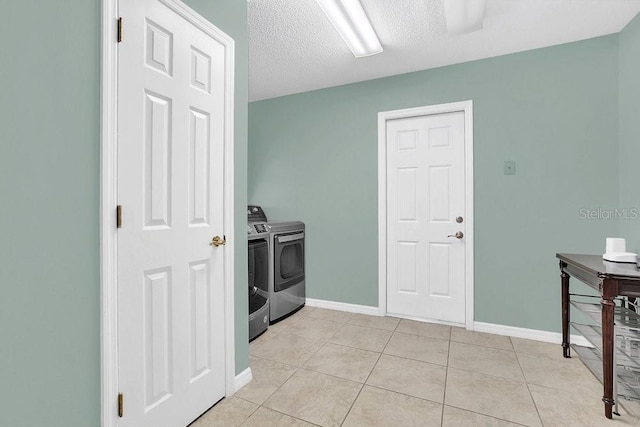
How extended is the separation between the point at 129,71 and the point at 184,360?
4.59 feet

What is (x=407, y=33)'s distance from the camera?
2.47 m

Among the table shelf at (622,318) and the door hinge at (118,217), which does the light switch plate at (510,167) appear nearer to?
the table shelf at (622,318)

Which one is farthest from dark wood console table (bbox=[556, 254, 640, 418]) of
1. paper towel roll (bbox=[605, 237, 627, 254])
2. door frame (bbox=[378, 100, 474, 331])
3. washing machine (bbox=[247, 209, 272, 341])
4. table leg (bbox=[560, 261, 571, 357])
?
washing machine (bbox=[247, 209, 272, 341])

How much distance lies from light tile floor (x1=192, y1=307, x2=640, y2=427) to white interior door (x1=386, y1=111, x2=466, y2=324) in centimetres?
37

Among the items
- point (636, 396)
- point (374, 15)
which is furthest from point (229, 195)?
point (636, 396)

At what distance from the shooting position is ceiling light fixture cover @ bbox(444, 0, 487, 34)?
6.59ft

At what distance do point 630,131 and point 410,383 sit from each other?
2.49 metres

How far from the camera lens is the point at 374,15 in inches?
88.7

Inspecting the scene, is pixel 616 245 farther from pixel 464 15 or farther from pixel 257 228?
pixel 257 228

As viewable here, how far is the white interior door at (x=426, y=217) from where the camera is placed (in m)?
3.04

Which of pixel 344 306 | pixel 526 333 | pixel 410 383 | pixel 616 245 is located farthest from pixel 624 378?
pixel 344 306

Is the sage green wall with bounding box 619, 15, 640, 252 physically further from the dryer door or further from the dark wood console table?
the dryer door

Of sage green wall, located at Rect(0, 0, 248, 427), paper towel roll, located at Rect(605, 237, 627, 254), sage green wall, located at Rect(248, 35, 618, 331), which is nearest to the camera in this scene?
sage green wall, located at Rect(0, 0, 248, 427)

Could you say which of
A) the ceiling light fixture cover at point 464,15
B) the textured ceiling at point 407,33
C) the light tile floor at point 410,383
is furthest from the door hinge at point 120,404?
the ceiling light fixture cover at point 464,15
